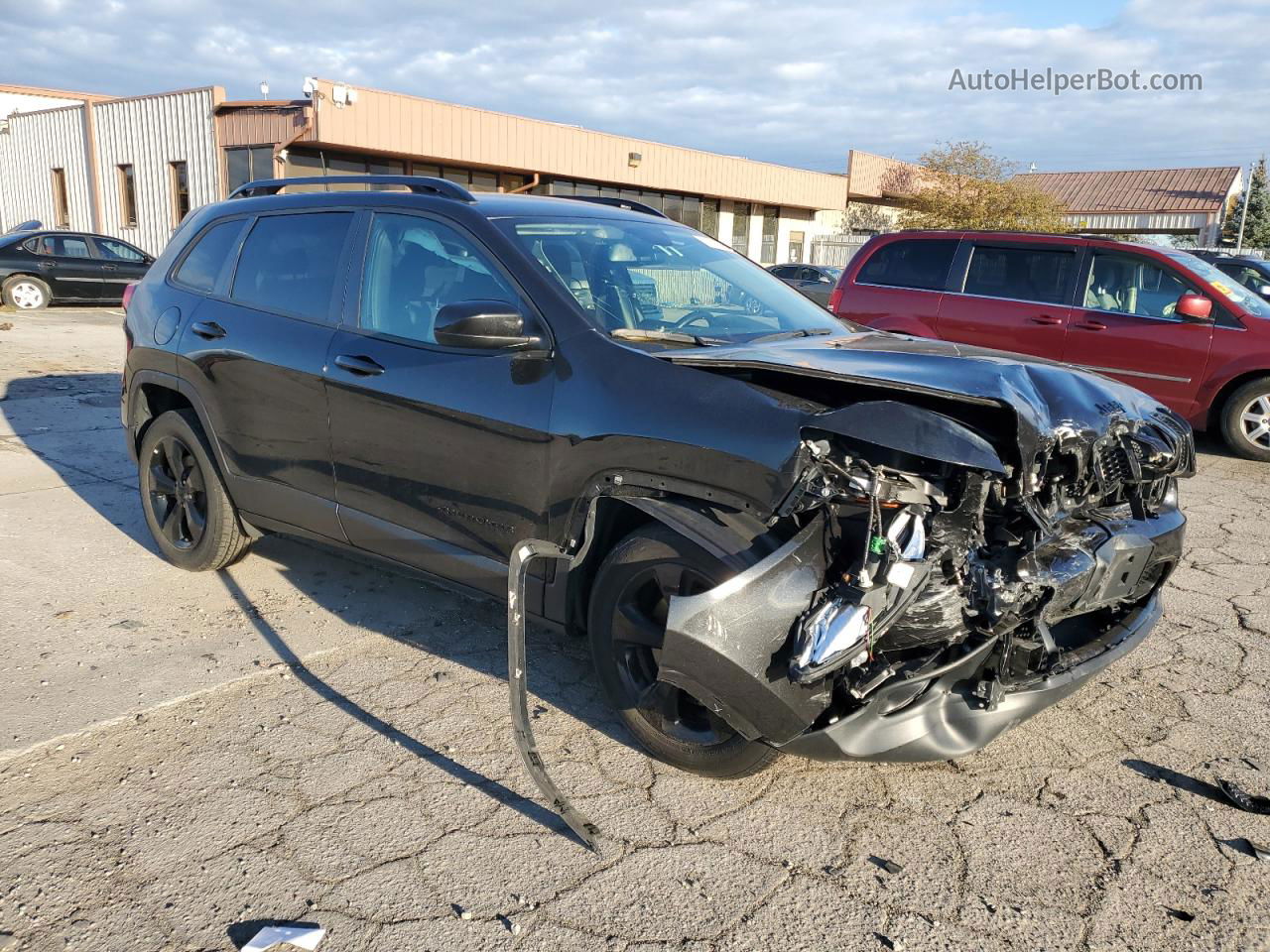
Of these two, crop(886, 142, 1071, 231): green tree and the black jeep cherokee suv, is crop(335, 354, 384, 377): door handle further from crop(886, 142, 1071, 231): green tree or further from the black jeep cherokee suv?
crop(886, 142, 1071, 231): green tree

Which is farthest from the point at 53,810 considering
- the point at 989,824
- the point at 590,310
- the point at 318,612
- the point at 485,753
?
the point at 989,824

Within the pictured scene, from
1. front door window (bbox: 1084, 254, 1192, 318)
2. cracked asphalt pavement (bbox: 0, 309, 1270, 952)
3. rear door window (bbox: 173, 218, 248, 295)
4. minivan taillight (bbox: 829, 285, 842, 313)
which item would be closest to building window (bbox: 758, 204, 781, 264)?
minivan taillight (bbox: 829, 285, 842, 313)

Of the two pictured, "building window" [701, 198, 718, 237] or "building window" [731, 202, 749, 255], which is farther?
"building window" [731, 202, 749, 255]

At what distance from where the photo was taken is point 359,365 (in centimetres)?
373

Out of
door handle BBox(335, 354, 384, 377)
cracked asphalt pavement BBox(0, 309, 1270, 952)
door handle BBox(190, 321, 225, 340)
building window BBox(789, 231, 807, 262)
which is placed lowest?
cracked asphalt pavement BBox(0, 309, 1270, 952)

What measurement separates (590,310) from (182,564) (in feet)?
9.08

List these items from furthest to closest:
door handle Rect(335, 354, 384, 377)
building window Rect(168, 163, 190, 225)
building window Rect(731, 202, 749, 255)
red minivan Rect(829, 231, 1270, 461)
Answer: building window Rect(731, 202, 749, 255) < building window Rect(168, 163, 190, 225) < red minivan Rect(829, 231, 1270, 461) < door handle Rect(335, 354, 384, 377)

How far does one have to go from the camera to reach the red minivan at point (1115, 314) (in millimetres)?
7949

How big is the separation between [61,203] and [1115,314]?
1219 inches

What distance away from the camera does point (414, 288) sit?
147 inches

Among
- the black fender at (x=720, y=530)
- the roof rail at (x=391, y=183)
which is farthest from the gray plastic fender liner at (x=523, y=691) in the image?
the roof rail at (x=391, y=183)

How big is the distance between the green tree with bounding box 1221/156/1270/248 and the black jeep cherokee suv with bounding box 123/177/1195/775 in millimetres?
64765

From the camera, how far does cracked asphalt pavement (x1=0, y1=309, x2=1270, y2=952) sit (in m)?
2.40

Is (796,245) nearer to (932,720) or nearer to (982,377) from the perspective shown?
(982,377)
